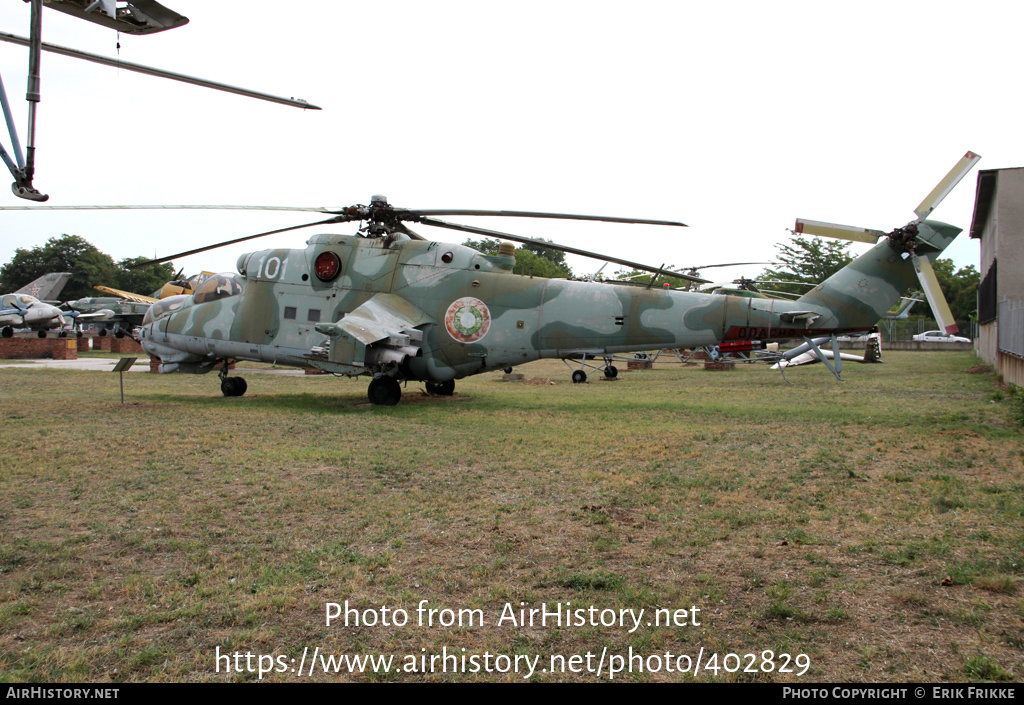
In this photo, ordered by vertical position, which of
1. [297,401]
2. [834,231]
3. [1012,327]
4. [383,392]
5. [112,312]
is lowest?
[297,401]

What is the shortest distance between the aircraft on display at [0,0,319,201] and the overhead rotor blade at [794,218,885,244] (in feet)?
30.7

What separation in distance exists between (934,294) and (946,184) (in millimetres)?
2106

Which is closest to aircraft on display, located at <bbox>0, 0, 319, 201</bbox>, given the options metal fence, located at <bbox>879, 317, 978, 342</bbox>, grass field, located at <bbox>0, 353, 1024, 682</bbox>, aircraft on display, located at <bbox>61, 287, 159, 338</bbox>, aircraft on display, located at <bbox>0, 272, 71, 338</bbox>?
grass field, located at <bbox>0, 353, 1024, 682</bbox>

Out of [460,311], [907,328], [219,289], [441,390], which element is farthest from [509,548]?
[907,328]

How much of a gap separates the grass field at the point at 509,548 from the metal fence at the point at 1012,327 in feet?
22.4

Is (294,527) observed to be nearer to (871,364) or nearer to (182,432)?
(182,432)

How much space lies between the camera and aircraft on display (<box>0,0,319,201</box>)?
673 cm

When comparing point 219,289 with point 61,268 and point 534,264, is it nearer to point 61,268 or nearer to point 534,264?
point 534,264

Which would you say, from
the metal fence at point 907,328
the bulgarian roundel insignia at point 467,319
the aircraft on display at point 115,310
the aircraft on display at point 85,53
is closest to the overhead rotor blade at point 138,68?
the aircraft on display at point 85,53

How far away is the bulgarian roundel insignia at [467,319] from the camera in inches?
592

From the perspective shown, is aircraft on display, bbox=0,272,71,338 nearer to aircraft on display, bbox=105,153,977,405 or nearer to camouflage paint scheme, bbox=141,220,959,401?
aircraft on display, bbox=105,153,977,405

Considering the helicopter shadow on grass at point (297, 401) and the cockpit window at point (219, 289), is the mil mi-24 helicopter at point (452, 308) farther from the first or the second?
the helicopter shadow on grass at point (297, 401)

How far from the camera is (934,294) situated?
12328 mm

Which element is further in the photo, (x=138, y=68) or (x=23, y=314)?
(x=23, y=314)
